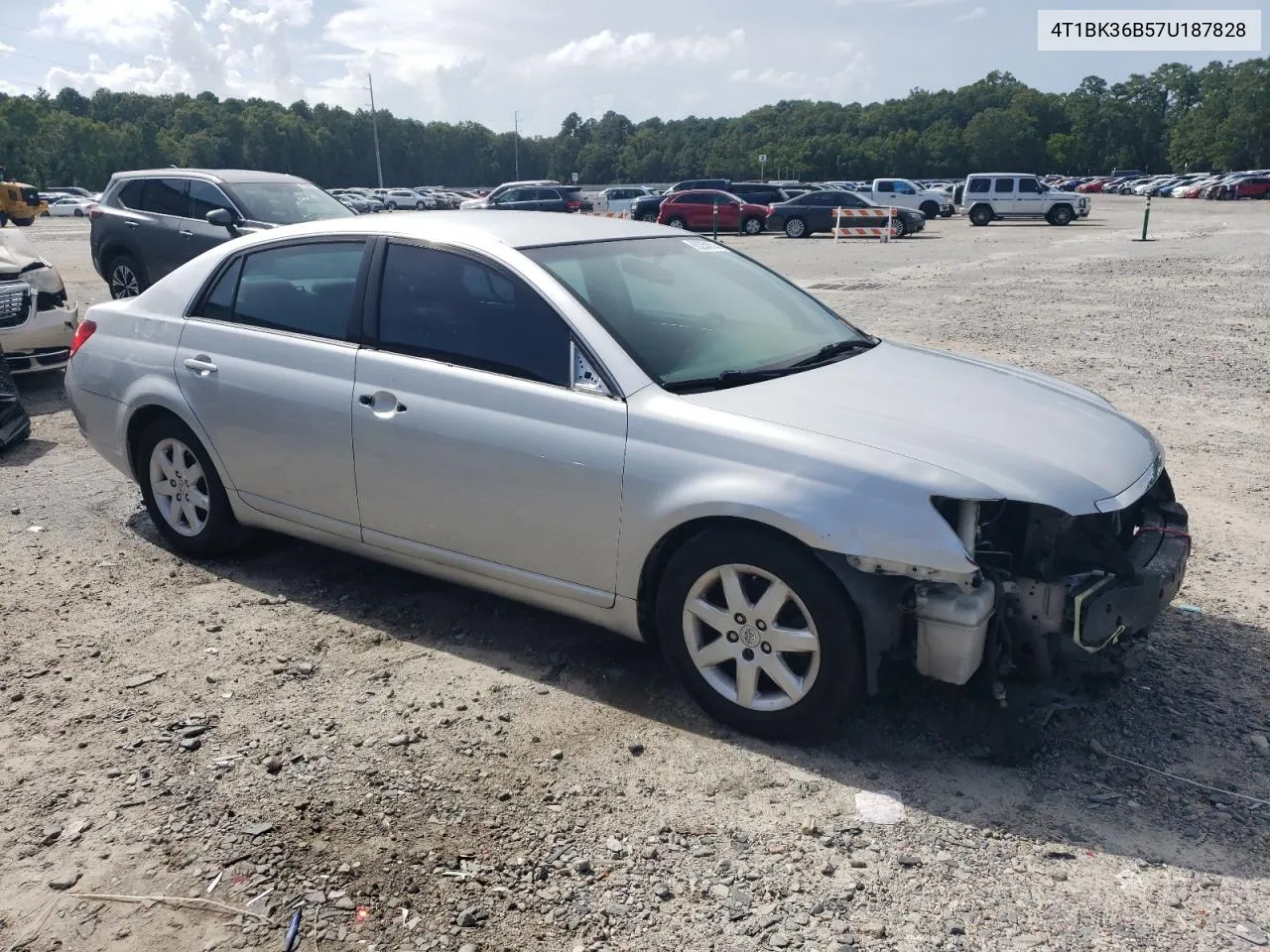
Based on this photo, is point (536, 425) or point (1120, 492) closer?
point (1120, 492)

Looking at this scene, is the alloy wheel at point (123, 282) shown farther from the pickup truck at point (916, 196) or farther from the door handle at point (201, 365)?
the pickup truck at point (916, 196)

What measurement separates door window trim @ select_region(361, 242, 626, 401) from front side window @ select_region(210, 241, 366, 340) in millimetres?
104

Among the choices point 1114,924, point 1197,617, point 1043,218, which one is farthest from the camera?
point 1043,218

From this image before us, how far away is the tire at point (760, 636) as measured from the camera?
3.16 m

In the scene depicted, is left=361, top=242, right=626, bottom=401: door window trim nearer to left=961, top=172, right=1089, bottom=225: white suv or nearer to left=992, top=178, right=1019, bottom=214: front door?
left=961, top=172, right=1089, bottom=225: white suv

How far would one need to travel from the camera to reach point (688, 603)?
3428mm

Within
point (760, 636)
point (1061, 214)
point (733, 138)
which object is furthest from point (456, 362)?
point (733, 138)

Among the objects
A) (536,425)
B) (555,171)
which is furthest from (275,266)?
(555,171)

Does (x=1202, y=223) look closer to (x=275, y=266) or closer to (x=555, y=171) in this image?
(x=275, y=266)

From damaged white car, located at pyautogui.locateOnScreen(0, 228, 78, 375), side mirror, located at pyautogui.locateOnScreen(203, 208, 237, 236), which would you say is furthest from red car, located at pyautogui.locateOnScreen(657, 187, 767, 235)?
damaged white car, located at pyautogui.locateOnScreen(0, 228, 78, 375)

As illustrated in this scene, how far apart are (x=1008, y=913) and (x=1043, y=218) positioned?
40.8 meters

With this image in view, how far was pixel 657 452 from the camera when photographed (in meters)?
3.43

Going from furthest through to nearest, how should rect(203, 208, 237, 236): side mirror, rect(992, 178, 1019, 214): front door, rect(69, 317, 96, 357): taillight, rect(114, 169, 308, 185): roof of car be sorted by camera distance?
rect(992, 178, 1019, 214): front door
rect(114, 169, 308, 185): roof of car
rect(203, 208, 237, 236): side mirror
rect(69, 317, 96, 357): taillight

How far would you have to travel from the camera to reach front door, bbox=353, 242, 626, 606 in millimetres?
3607
